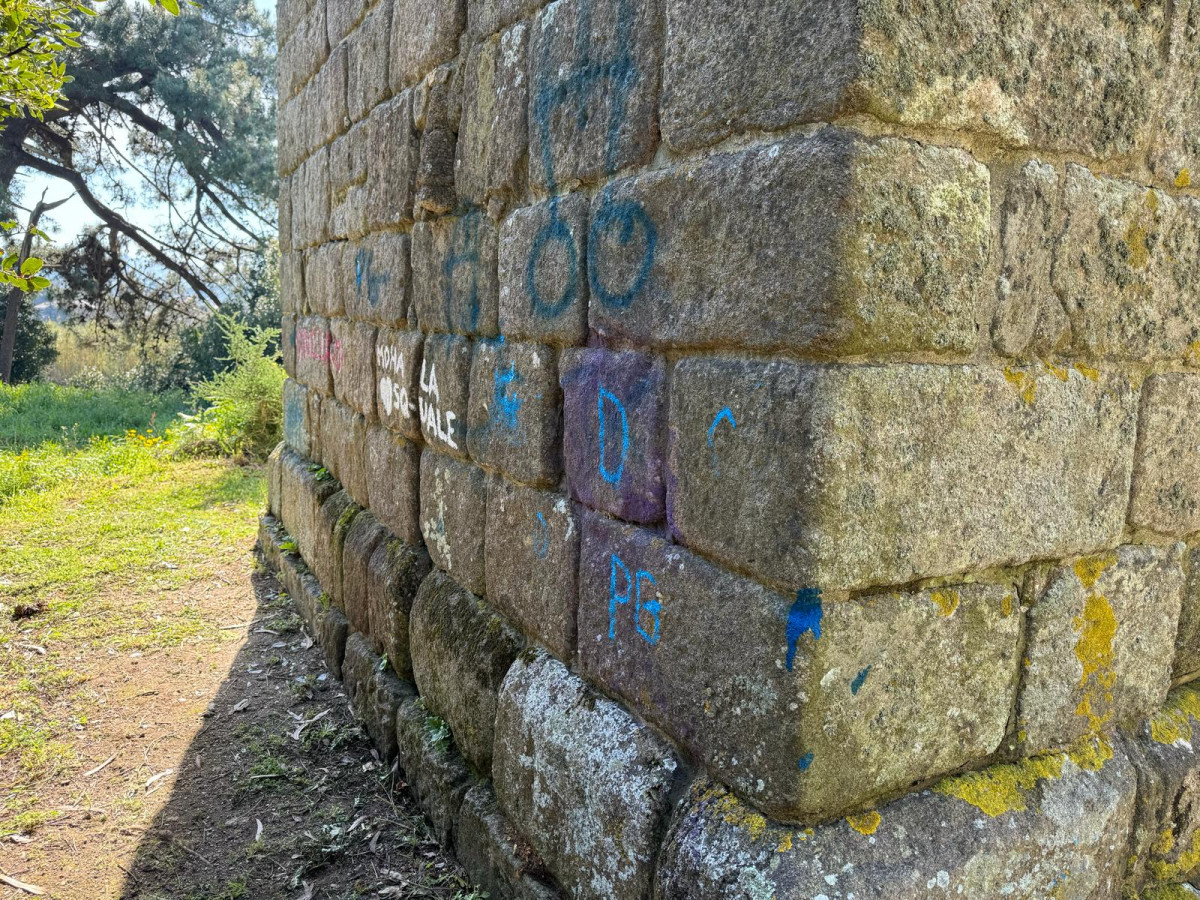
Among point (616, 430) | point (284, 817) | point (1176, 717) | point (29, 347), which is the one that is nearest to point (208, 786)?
point (284, 817)

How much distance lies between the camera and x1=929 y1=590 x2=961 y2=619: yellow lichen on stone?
4.45 ft

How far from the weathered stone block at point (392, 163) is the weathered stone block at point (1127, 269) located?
1.96m

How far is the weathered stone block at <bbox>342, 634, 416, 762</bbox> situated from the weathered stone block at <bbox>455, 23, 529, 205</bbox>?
5.30 feet

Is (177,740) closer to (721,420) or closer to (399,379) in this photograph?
(399,379)

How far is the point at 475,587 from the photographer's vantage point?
241 cm

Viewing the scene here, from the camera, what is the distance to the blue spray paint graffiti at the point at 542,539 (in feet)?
6.49

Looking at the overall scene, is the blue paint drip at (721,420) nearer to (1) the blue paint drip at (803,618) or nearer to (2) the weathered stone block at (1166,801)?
(1) the blue paint drip at (803,618)

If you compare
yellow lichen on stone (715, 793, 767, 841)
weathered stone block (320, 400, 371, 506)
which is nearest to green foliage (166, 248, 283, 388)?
weathered stone block (320, 400, 371, 506)

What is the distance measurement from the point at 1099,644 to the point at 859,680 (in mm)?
649

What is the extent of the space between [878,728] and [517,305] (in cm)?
126

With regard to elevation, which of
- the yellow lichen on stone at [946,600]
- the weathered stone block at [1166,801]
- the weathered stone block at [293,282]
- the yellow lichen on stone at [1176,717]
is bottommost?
the weathered stone block at [1166,801]

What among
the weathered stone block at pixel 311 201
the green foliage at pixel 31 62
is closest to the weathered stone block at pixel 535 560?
the weathered stone block at pixel 311 201

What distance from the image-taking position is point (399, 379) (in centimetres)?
292

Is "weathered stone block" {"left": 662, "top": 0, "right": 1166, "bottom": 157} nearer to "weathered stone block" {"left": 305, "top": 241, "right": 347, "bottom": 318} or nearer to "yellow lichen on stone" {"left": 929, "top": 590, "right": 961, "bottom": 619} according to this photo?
"yellow lichen on stone" {"left": 929, "top": 590, "right": 961, "bottom": 619}
